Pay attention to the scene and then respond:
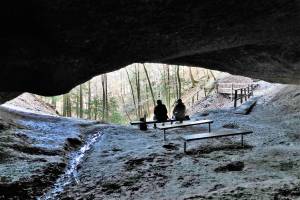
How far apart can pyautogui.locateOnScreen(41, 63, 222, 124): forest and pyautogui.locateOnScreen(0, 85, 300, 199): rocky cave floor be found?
60.3 feet

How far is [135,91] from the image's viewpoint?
1788 inches

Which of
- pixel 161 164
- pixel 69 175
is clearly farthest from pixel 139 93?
pixel 69 175

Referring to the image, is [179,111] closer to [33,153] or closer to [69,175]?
[33,153]

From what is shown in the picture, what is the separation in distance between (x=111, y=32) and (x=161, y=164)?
11.6 ft

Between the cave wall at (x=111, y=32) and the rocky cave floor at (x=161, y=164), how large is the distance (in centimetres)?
204

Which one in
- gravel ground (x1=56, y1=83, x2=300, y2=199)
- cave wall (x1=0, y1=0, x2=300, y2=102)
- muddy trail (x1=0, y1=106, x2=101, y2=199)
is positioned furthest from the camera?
muddy trail (x1=0, y1=106, x2=101, y2=199)

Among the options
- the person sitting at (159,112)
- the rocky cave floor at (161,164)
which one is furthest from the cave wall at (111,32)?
the person sitting at (159,112)

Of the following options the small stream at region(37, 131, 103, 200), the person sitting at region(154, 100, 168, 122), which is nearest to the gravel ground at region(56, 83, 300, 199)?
the small stream at region(37, 131, 103, 200)

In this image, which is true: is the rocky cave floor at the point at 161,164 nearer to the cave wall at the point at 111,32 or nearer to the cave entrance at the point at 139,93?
the cave wall at the point at 111,32

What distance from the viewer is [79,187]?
734cm

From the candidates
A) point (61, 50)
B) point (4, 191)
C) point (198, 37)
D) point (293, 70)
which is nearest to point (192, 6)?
point (198, 37)

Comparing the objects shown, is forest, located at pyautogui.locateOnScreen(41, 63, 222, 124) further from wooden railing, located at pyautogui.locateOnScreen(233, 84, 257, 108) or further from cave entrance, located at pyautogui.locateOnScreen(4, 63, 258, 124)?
wooden railing, located at pyautogui.locateOnScreen(233, 84, 257, 108)

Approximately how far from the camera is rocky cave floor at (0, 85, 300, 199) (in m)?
6.44

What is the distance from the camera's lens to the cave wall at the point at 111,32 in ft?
19.4
